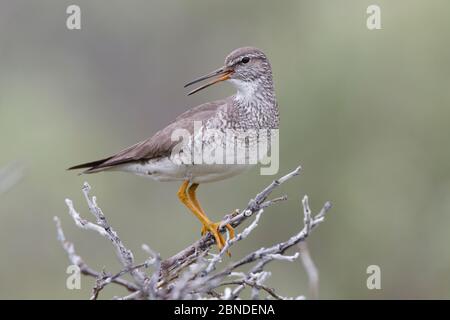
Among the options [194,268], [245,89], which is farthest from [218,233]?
[194,268]

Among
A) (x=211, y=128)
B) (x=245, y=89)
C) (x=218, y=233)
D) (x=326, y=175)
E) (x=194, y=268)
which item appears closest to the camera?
(x=194, y=268)

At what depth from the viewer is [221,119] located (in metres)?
6.93

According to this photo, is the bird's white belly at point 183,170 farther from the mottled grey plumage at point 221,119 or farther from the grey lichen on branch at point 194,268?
the grey lichen on branch at point 194,268

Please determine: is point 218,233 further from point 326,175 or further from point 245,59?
point 326,175

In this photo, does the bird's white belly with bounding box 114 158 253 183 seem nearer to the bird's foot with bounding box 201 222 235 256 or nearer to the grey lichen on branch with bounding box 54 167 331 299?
the bird's foot with bounding box 201 222 235 256

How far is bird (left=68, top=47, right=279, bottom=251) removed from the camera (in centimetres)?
683

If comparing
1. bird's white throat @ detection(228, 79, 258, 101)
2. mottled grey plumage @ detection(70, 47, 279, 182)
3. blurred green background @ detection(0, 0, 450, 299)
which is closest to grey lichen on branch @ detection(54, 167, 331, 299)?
mottled grey plumage @ detection(70, 47, 279, 182)

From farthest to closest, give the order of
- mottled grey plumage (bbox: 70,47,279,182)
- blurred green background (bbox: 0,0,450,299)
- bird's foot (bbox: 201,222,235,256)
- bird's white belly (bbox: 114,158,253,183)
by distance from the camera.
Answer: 1. blurred green background (bbox: 0,0,450,299)
2. mottled grey plumage (bbox: 70,47,279,182)
3. bird's white belly (bbox: 114,158,253,183)
4. bird's foot (bbox: 201,222,235,256)

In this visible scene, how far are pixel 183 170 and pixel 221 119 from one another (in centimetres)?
50
